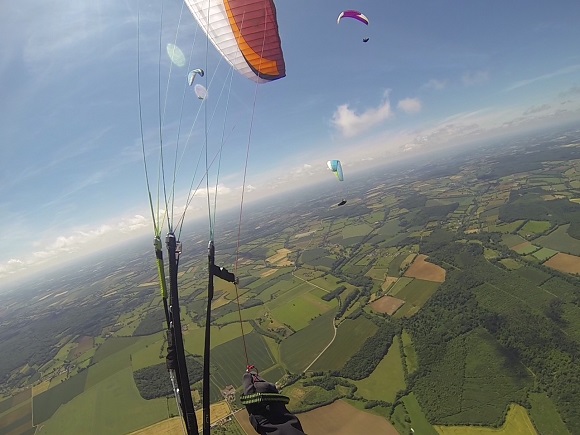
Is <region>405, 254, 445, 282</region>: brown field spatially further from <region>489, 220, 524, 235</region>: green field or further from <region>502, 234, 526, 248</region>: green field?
<region>489, 220, 524, 235</region>: green field

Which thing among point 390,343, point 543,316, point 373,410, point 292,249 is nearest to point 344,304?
point 390,343

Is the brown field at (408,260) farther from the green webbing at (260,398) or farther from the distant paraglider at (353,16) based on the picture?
the green webbing at (260,398)

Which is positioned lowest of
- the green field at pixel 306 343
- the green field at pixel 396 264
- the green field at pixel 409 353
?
the green field at pixel 409 353

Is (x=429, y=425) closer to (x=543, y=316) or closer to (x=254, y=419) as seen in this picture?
(x=543, y=316)

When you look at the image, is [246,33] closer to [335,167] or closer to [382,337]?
[335,167]

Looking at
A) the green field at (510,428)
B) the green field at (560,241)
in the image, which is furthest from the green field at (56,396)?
the green field at (560,241)

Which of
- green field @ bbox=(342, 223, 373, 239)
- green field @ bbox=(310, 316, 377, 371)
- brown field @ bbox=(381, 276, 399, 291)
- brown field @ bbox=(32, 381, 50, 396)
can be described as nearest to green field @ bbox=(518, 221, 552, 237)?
brown field @ bbox=(381, 276, 399, 291)
